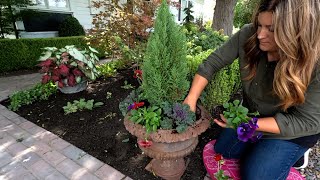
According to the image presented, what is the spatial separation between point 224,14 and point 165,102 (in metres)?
4.87

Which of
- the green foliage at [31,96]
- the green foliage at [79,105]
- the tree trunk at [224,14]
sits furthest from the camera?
the tree trunk at [224,14]

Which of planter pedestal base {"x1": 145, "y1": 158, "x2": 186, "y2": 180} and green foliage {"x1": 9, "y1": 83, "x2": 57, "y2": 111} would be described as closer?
planter pedestal base {"x1": 145, "y1": 158, "x2": 186, "y2": 180}

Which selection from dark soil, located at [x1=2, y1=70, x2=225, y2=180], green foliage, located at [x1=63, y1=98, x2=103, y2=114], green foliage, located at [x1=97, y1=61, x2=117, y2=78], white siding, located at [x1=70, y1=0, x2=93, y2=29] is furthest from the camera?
white siding, located at [x1=70, y1=0, x2=93, y2=29]

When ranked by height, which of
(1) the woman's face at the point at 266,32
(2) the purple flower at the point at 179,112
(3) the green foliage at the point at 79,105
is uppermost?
(1) the woman's face at the point at 266,32

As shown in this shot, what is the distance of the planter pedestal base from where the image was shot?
1.77 meters

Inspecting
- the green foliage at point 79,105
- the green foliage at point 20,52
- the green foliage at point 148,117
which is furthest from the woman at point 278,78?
the green foliage at point 20,52

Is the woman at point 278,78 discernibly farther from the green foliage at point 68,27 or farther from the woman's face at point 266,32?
the green foliage at point 68,27

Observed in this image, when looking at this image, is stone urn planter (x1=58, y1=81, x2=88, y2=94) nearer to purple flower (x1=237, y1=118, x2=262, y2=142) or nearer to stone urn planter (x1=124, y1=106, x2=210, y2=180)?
stone urn planter (x1=124, y1=106, x2=210, y2=180)

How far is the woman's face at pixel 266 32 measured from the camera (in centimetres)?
126

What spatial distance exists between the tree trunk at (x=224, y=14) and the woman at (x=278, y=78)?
4341 millimetres

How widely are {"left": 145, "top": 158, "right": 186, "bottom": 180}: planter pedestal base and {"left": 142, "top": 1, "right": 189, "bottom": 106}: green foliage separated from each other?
0.60 metres

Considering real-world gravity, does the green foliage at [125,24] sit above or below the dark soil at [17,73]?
above

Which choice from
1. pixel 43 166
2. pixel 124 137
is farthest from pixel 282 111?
pixel 43 166

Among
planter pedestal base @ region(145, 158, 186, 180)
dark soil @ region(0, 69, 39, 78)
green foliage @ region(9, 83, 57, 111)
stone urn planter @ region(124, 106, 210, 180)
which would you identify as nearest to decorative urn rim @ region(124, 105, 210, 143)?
stone urn planter @ region(124, 106, 210, 180)
